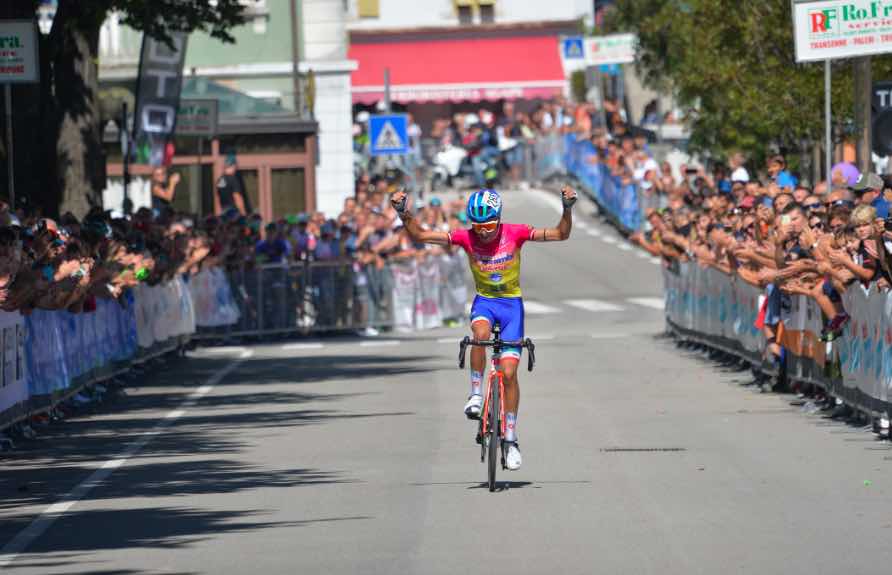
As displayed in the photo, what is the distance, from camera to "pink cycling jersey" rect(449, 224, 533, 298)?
14781 mm

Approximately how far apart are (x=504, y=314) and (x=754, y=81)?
757 inches

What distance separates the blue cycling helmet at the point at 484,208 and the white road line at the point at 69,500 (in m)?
3.10

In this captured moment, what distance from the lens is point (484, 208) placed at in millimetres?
14383

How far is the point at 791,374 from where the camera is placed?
71.5 feet

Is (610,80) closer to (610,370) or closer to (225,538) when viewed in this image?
(610,370)

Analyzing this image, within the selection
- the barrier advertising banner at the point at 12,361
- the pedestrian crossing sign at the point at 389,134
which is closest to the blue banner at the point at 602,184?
the pedestrian crossing sign at the point at 389,134

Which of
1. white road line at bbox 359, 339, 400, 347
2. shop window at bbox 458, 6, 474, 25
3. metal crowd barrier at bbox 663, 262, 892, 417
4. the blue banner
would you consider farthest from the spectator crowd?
shop window at bbox 458, 6, 474, 25

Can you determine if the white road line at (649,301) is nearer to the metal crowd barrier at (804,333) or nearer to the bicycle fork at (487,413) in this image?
the metal crowd barrier at (804,333)

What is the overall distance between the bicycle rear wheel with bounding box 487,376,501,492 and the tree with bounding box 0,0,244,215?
15.4m

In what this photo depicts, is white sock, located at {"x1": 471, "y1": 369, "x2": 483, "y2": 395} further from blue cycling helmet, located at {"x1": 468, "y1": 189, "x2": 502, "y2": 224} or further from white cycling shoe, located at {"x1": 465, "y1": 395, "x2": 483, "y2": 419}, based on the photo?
blue cycling helmet, located at {"x1": 468, "y1": 189, "x2": 502, "y2": 224}

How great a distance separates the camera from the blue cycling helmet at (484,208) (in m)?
14.4

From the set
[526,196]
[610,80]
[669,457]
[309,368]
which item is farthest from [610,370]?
[610,80]

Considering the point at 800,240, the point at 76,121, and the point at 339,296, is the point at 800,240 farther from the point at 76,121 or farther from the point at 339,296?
the point at 339,296

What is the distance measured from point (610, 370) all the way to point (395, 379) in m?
2.53
